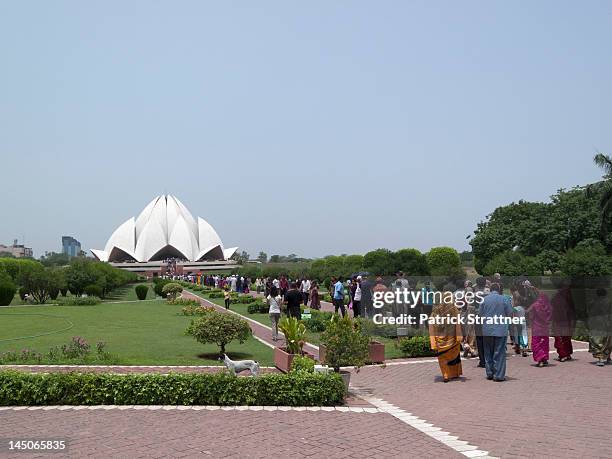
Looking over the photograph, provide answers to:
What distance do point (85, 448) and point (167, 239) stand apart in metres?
61.8

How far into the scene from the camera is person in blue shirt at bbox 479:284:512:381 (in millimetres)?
7277

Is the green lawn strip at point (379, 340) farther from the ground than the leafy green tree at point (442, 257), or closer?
closer

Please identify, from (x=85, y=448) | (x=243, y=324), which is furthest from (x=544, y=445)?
(x=243, y=324)

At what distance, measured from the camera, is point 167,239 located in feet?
212

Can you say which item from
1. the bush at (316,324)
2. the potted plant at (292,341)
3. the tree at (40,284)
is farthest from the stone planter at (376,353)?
the tree at (40,284)

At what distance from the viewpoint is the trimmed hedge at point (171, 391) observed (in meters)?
5.96

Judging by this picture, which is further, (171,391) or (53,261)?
(53,261)

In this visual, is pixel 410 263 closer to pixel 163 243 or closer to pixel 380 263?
pixel 380 263

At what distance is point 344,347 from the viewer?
667cm

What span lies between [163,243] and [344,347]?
2364 inches

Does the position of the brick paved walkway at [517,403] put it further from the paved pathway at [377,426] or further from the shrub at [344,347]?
the shrub at [344,347]

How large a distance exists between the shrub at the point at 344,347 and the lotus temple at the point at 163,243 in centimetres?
5605

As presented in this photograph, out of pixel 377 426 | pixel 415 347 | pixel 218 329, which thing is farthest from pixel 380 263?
pixel 377 426

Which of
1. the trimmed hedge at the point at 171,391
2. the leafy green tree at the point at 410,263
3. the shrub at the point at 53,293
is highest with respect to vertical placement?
the leafy green tree at the point at 410,263
